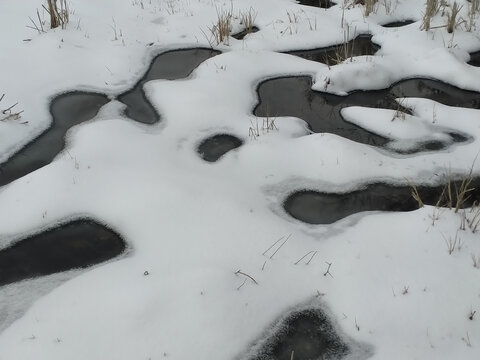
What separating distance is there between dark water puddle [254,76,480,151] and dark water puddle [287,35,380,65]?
53cm

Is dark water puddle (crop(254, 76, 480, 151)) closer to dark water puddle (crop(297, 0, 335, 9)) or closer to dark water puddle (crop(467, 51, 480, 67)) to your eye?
dark water puddle (crop(467, 51, 480, 67))

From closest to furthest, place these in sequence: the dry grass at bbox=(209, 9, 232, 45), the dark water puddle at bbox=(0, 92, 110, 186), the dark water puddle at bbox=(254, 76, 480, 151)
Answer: the dark water puddle at bbox=(0, 92, 110, 186) → the dark water puddle at bbox=(254, 76, 480, 151) → the dry grass at bbox=(209, 9, 232, 45)

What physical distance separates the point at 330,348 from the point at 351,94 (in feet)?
10.3

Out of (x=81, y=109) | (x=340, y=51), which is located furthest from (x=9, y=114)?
(x=340, y=51)

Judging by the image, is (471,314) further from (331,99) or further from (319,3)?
(319,3)

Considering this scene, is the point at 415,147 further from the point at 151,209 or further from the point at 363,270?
the point at 151,209

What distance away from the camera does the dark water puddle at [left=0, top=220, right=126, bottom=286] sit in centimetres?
310

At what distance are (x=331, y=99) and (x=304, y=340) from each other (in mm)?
2983

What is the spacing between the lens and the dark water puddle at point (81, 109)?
407cm

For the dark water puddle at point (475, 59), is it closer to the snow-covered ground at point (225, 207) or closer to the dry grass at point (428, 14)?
the snow-covered ground at point (225, 207)

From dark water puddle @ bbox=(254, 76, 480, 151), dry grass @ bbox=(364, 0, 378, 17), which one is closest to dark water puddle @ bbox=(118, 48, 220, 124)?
dark water puddle @ bbox=(254, 76, 480, 151)

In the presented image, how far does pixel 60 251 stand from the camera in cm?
324

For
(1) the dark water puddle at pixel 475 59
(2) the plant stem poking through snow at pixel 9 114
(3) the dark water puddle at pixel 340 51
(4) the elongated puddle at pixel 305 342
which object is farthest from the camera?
(3) the dark water puddle at pixel 340 51

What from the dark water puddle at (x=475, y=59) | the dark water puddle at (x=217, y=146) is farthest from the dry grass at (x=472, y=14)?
the dark water puddle at (x=217, y=146)
